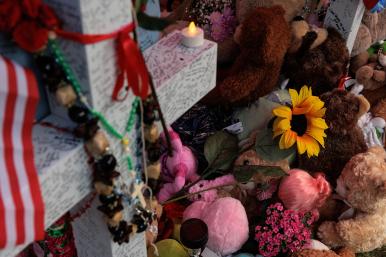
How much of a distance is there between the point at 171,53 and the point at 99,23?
0.54ft

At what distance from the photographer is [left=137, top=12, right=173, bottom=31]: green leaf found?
18.0 inches

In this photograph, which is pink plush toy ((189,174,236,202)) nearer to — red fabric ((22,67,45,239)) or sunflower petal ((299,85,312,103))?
sunflower petal ((299,85,312,103))

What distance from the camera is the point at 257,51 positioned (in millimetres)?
987

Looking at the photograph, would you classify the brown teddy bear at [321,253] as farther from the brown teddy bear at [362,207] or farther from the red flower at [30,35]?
the red flower at [30,35]

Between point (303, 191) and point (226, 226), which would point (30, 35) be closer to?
point (226, 226)

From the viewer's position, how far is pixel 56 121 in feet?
1.53

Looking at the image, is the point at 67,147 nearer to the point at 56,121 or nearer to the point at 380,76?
the point at 56,121

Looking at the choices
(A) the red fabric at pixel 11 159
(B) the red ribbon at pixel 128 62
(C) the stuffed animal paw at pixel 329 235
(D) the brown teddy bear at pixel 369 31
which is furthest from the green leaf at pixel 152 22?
(D) the brown teddy bear at pixel 369 31

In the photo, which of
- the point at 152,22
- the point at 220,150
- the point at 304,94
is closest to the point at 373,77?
the point at 304,94

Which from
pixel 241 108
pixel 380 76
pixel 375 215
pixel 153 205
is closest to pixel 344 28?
pixel 380 76

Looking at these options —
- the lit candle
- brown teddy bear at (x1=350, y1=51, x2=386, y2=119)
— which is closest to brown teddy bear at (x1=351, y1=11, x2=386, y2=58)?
brown teddy bear at (x1=350, y1=51, x2=386, y2=119)

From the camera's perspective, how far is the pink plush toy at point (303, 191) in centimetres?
94

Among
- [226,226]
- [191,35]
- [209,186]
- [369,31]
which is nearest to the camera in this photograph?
[191,35]

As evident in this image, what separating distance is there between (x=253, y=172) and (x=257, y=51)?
0.27 metres
